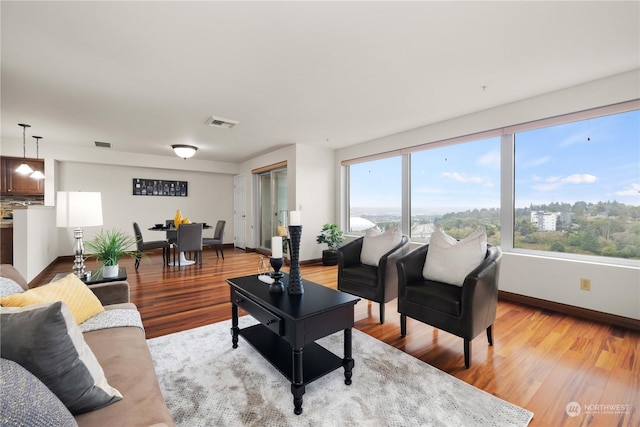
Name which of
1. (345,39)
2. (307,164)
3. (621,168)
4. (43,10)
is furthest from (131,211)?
A: (621,168)

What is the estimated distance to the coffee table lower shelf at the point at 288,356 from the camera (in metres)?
1.74

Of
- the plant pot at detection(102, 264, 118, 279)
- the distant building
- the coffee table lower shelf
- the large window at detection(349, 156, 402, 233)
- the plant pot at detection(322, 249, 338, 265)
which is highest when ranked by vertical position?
the large window at detection(349, 156, 402, 233)

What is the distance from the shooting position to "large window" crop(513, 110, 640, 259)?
9.14 ft

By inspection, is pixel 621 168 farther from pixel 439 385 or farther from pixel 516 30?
pixel 439 385

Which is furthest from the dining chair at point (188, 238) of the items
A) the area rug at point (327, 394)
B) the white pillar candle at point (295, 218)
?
the white pillar candle at point (295, 218)

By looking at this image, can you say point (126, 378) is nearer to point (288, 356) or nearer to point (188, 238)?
point (288, 356)

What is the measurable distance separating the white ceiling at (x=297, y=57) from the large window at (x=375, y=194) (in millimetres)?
1272

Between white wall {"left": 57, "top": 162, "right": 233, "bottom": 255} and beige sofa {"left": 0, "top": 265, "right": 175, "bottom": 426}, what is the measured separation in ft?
17.8

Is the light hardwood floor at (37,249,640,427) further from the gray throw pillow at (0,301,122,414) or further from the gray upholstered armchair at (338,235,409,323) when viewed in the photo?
the gray throw pillow at (0,301,122,414)

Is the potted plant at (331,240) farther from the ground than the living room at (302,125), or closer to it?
closer to it

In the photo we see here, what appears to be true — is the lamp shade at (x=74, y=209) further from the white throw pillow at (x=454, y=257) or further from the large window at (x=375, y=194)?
the large window at (x=375, y=194)

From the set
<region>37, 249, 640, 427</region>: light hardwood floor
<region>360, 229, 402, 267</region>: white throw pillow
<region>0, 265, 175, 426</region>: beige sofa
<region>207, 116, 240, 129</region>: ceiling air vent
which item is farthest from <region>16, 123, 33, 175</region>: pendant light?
<region>360, 229, 402, 267</region>: white throw pillow

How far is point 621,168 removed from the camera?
9.29 ft

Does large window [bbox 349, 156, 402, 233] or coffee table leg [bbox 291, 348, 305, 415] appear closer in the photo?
coffee table leg [bbox 291, 348, 305, 415]
